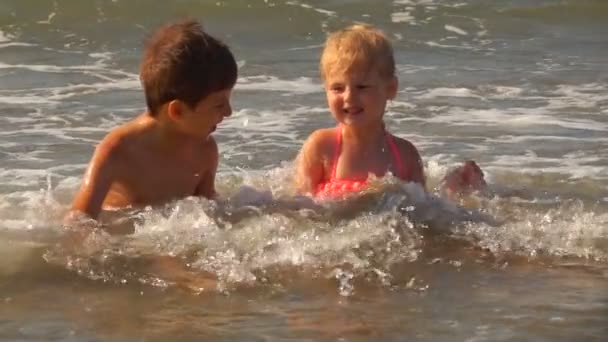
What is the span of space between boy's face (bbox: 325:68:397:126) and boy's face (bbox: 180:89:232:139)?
1.66 ft

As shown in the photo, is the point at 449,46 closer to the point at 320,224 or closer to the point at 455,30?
the point at 455,30

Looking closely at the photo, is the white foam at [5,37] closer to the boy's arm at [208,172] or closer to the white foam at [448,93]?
the white foam at [448,93]

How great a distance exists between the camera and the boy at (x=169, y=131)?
5324 millimetres

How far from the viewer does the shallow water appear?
4.34 m

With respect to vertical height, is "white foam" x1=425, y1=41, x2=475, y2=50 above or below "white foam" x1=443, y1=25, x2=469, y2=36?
below

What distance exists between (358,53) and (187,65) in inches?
29.8

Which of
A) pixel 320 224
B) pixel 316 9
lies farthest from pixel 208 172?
pixel 316 9

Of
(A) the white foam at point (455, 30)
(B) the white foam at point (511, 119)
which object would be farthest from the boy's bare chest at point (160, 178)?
(A) the white foam at point (455, 30)

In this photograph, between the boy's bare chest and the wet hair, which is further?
the wet hair

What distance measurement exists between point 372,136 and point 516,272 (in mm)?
1254

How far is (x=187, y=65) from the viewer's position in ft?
17.4

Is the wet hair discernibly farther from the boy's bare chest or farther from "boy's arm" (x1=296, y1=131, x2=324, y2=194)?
the boy's bare chest

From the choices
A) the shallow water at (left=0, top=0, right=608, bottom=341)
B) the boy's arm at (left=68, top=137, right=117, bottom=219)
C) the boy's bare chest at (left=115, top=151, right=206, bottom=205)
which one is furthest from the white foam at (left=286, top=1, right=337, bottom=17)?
the boy's arm at (left=68, top=137, right=117, bottom=219)

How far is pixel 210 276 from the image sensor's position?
15.7 ft
